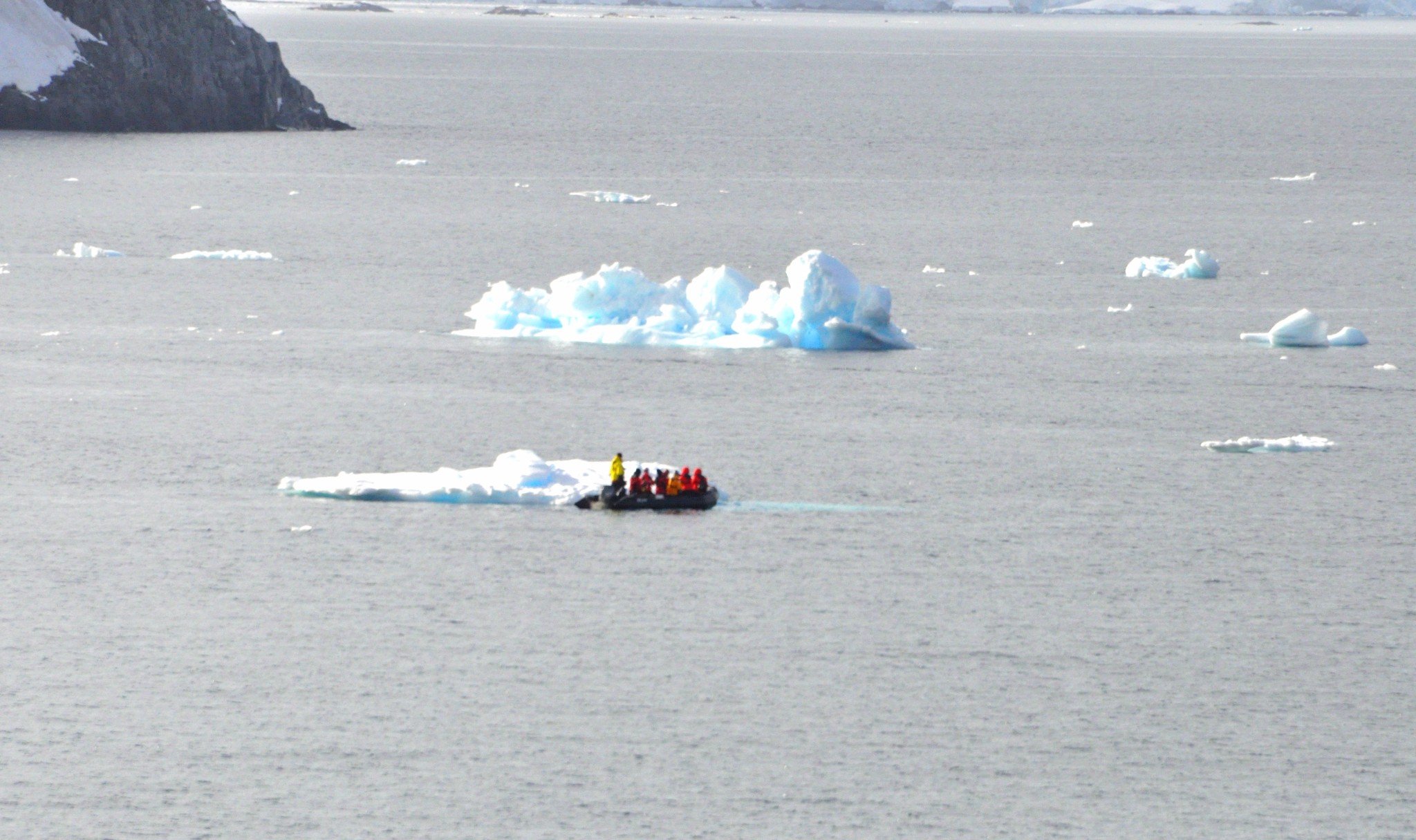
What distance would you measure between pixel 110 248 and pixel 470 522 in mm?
32255

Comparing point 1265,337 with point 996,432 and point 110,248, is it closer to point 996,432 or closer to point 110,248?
point 996,432

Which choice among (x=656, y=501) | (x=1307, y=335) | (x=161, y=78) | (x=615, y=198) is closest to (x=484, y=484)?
(x=656, y=501)

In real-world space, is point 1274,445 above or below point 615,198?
below

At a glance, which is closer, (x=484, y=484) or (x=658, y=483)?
(x=658, y=483)

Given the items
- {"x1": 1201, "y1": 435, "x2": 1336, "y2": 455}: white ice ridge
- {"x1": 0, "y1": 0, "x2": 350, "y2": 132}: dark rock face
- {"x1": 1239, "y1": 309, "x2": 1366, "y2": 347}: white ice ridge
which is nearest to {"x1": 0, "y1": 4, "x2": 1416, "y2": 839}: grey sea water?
{"x1": 1201, "y1": 435, "x2": 1336, "y2": 455}: white ice ridge

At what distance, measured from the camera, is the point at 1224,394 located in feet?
125

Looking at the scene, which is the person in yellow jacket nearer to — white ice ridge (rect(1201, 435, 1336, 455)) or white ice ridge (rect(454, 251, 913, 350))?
white ice ridge (rect(1201, 435, 1336, 455))

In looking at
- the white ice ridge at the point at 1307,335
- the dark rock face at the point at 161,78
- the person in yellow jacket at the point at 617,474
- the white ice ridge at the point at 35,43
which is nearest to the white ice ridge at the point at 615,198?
the dark rock face at the point at 161,78

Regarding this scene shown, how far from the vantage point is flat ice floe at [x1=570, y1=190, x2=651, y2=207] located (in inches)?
2731

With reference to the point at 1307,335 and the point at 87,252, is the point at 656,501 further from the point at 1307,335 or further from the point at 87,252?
the point at 87,252

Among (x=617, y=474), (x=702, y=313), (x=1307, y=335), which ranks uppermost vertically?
(x=702, y=313)

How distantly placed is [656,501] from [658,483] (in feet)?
0.86

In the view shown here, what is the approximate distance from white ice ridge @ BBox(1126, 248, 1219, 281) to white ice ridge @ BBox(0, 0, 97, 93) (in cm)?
4751

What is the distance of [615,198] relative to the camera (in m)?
69.6
